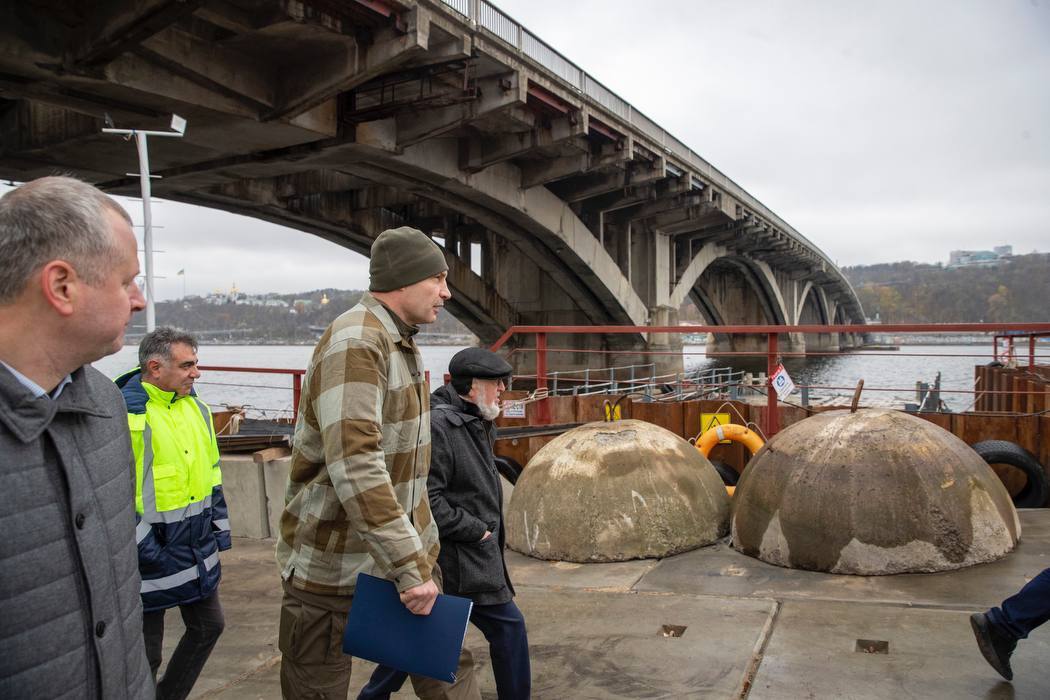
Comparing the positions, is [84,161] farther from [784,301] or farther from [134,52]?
[784,301]

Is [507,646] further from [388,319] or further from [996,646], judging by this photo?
[996,646]

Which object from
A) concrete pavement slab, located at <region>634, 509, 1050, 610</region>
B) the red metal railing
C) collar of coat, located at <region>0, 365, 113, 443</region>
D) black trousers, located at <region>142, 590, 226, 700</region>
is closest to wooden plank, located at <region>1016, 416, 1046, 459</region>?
the red metal railing

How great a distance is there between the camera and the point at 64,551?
1542 millimetres

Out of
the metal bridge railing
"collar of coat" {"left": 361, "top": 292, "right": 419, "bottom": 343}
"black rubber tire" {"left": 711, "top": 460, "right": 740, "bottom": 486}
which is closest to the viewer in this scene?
"collar of coat" {"left": 361, "top": 292, "right": 419, "bottom": 343}

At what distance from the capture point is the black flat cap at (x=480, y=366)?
354 centimetres

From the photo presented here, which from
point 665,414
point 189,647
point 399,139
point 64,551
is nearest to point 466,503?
point 189,647

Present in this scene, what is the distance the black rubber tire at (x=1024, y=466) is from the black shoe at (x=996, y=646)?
14.5 feet

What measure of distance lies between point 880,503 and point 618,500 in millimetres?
1864

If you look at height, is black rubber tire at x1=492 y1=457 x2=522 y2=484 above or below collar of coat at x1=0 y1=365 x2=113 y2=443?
below

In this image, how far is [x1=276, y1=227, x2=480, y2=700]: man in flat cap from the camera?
8.10 ft

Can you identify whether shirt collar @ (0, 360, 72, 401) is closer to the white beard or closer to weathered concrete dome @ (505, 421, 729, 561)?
the white beard

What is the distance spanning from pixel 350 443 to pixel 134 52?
14.2 metres

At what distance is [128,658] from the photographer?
1723 mm

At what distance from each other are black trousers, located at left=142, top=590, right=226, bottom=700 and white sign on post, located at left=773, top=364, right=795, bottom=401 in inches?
222
